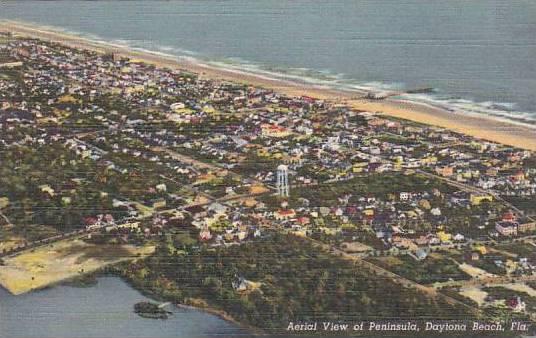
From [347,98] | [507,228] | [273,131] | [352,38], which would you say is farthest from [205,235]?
[507,228]

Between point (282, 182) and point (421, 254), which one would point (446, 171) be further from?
point (282, 182)

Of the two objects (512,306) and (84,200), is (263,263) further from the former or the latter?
(512,306)

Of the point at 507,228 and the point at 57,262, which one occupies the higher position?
the point at 507,228

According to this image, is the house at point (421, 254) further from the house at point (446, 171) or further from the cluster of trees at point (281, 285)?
the house at point (446, 171)

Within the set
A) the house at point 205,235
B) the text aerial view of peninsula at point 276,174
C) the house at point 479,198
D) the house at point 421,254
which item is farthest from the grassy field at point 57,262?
the house at point 479,198

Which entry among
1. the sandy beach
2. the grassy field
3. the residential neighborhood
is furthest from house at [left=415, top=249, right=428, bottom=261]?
the grassy field

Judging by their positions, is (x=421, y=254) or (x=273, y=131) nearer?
(x=421, y=254)

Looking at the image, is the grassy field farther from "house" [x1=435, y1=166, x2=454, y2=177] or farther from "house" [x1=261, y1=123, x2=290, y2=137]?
"house" [x1=435, y1=166, x2=454, y2=177]

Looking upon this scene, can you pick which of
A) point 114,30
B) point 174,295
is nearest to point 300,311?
point 174,295
